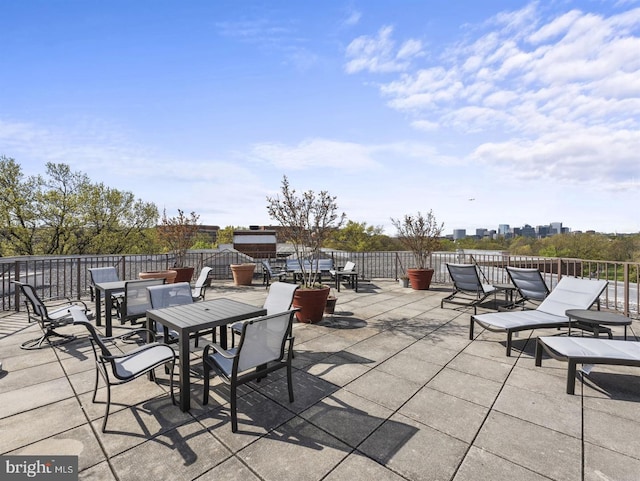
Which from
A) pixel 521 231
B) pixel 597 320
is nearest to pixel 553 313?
pixel 597 320

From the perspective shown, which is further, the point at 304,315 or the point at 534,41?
the point at 534,41

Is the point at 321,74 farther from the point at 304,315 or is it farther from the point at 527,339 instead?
the point at 527,339

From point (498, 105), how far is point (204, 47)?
27.1 ft

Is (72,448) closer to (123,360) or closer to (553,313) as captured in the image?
(123,360)

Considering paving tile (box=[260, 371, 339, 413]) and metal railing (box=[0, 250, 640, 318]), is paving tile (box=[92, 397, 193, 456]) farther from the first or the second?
metal railing (box=[0, 250, 640, 318])

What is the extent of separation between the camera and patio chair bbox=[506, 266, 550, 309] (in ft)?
19.2

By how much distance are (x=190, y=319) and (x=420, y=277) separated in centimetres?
767

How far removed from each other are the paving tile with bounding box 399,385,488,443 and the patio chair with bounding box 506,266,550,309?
4240 mm

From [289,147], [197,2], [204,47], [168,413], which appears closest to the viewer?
[168,413]

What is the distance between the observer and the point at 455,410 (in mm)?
2723

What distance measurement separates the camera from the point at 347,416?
262 cm

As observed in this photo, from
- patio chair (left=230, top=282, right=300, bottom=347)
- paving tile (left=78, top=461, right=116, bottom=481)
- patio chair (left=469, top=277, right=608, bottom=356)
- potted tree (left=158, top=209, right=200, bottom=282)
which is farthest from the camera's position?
potted tree (left=158, top=209, right=200, bottom=282)

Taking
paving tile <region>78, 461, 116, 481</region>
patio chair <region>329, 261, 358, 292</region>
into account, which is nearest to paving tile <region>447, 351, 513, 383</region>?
paving tile <region>78, 461, 116, 481</region>

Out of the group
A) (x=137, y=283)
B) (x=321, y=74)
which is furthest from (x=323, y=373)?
(x=321, y=74)
